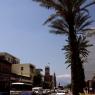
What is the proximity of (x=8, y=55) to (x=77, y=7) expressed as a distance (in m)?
96.0

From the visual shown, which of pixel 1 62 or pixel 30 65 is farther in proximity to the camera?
pixel 30 65

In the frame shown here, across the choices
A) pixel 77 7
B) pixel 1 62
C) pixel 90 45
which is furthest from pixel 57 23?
pixel 1 62

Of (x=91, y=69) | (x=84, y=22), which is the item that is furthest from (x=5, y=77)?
(x=91, y=69)

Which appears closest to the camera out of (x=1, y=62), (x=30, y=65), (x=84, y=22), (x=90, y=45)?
(x=84, y=22)

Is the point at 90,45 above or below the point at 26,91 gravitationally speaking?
above

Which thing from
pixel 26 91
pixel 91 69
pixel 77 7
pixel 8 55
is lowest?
pixel 26 91

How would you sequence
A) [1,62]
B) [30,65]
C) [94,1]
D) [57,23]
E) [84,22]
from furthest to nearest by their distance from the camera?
[30,65] → [1,62] → [84,22] → [57,23] → [94,1]

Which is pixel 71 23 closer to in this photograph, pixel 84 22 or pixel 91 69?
pixel 84 22

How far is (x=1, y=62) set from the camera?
218ft

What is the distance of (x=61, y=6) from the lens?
31.5 m

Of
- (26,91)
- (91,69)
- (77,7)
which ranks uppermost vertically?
(77,7)

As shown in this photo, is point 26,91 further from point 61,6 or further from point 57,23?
point 61,6

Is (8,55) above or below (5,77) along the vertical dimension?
above

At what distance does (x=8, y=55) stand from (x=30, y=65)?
28.8ft
